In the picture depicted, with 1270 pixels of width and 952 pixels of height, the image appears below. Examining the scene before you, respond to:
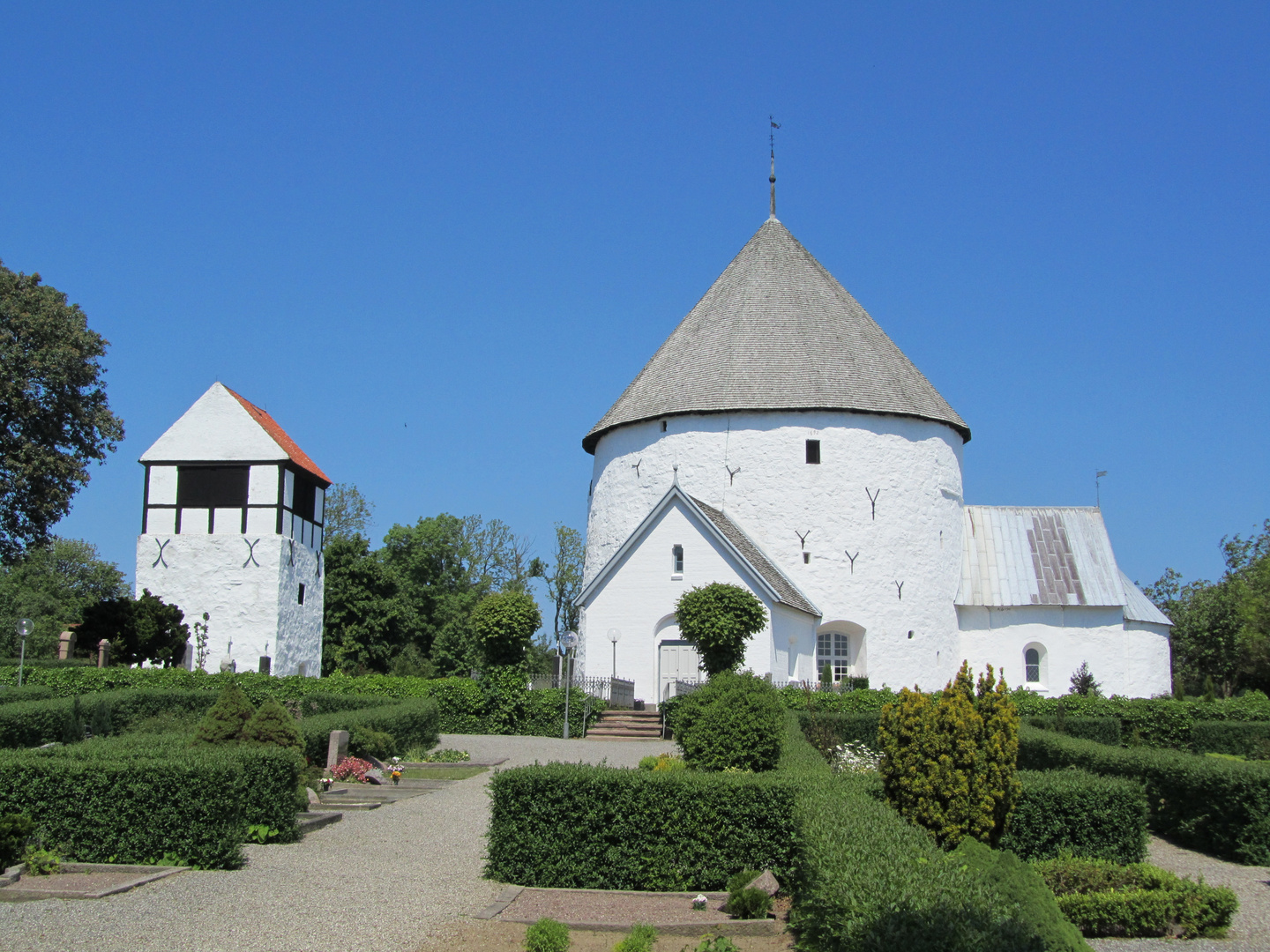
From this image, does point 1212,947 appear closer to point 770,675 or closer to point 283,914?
point 283,914

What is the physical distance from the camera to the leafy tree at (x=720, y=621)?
22641 millimetres

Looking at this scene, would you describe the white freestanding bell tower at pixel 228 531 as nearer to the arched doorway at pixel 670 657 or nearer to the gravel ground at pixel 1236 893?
the arched doorway at pixel 670 657

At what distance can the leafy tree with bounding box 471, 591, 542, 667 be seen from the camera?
2372 cm

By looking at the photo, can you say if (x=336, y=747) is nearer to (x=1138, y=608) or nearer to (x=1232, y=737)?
(x=1232, y=737)

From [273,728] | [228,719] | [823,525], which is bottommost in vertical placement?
[273,728]

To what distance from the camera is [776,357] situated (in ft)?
101

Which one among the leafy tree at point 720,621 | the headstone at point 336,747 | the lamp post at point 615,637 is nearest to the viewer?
the headstone at point 336,747

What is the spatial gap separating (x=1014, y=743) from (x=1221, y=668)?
44.6 m

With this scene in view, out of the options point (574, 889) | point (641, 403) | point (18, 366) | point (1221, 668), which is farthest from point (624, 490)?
point (1221, 668)

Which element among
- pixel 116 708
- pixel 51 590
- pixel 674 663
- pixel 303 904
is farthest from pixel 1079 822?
pixel 51 590

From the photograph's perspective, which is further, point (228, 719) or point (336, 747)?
point (336, 747)

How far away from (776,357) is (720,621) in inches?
419

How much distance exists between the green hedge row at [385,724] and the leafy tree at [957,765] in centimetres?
794

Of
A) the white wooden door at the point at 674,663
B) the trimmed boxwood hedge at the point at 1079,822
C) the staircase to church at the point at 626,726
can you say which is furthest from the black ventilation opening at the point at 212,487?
the trimmed boxwood hedge at the point at 1079,822
